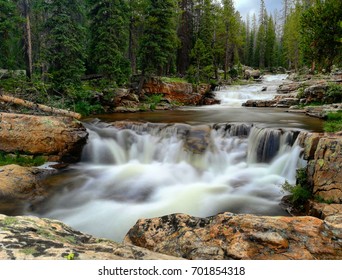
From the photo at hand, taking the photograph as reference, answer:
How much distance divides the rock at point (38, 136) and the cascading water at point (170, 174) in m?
0.91

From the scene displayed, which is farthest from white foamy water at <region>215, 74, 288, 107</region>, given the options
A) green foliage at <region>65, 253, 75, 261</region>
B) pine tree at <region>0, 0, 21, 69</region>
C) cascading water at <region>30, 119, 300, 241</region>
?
green foliage at <region>65, 253, 75, 261</region>

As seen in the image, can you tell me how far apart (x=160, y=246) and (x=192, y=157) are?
23.5ft

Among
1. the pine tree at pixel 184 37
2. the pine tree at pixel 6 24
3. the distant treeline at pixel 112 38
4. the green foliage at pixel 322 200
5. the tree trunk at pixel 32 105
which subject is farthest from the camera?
the pine tree at pixel 184 37

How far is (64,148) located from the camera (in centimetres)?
1061

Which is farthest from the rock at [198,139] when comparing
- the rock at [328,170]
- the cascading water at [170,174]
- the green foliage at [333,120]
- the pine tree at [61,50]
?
the pine tree at [61,50]

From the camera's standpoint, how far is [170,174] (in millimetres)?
9898

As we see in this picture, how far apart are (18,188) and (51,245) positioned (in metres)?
5.91

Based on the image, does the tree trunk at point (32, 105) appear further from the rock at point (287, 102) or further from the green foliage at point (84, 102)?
the rock at point (287, 102)

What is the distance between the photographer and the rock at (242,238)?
3314mm

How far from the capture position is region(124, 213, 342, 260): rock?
10.9ft

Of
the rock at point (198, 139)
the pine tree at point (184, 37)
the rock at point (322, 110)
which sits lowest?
the rock at point (198, 139)

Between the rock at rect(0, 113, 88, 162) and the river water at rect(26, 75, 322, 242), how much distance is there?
35.8 inches
